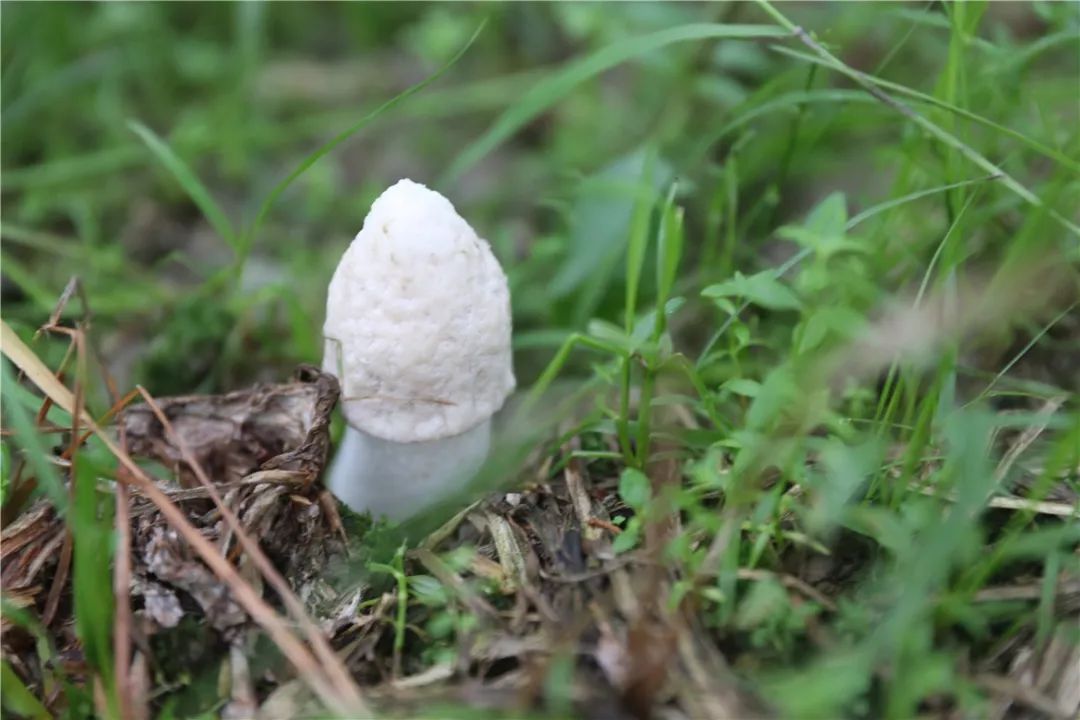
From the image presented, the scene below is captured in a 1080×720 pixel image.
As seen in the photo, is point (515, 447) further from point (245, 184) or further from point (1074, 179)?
point (245, 184)

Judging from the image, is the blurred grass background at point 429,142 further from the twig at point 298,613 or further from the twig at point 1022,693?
the twig at point 1022,693

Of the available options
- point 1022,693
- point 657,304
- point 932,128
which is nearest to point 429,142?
point 657,304

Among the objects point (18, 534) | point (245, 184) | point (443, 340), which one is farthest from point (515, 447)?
point (245, 184)

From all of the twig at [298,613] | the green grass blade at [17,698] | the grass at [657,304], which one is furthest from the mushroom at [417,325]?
the green grass blade at [17,698]

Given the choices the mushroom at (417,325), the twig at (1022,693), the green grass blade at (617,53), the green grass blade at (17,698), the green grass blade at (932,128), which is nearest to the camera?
the twig at (1022,693)

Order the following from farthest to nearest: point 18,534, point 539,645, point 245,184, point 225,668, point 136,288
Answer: point 245,184, point 136,288, point 18,534, point 225,668, point 539,645

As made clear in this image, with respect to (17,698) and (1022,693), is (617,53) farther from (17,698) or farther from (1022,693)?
(17,698)
